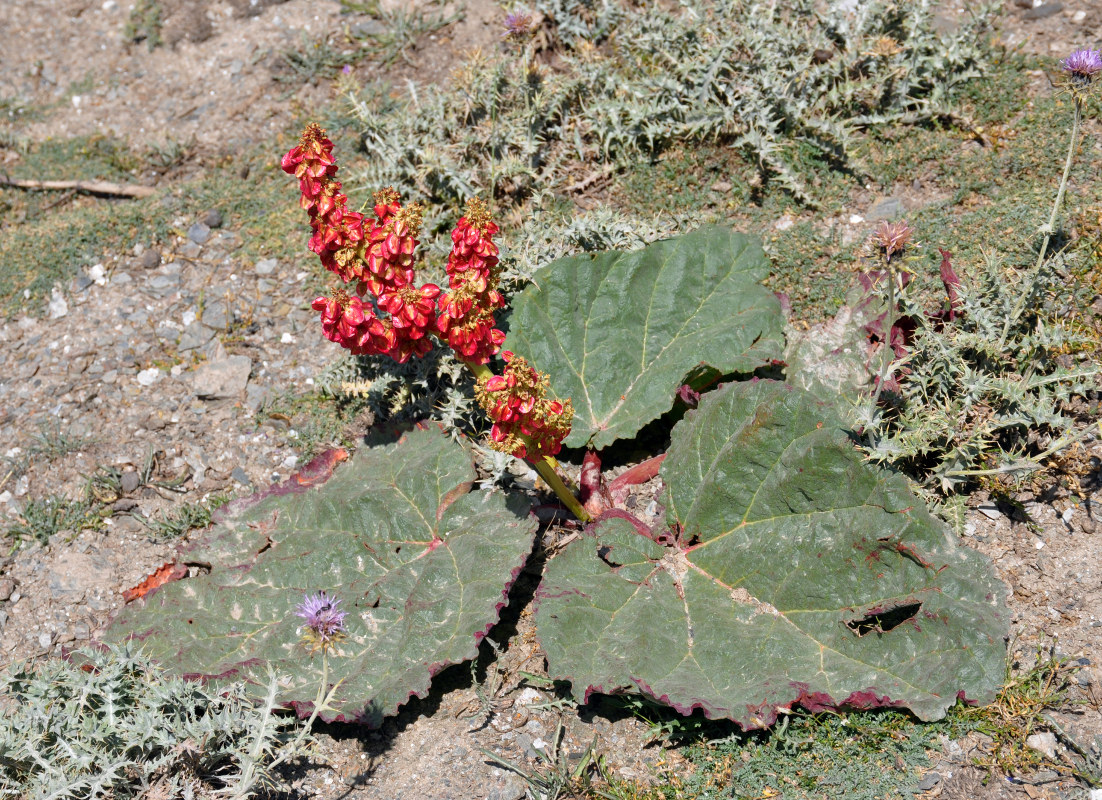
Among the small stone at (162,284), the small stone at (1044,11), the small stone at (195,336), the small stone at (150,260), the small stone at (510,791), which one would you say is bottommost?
the small stone at (510,791)

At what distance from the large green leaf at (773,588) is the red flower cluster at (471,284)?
34.5 inches

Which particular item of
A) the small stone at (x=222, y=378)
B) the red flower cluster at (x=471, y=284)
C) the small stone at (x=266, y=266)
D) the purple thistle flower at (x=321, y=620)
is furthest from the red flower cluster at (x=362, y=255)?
the small stone at (x=266, y=266)

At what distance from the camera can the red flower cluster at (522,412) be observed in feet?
10.0

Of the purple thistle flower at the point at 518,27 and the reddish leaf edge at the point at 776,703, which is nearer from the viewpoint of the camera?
the reddish leaf edge at the point at 776,703

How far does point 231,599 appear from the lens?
11.6 feet

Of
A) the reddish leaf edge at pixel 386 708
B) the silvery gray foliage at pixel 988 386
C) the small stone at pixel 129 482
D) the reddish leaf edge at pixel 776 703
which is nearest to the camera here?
the reddish leaf edge at pixel 776 703

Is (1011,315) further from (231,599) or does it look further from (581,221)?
(231,599)

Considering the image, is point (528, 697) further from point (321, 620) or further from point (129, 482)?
point (129, 482)

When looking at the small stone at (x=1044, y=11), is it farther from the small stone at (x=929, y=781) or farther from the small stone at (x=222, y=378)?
the small stone at (x=222, y=378)

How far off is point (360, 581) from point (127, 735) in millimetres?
930

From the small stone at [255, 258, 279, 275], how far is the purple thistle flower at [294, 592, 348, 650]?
2.36m

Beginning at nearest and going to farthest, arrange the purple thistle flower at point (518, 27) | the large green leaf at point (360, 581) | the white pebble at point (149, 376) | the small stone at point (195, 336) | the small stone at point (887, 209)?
the large green leaf at point (360, 581) → the small stone at point (887, 209) → the white pebble at point (149, 376) → the small stone at point (195, 336) → the purple thistle flower at point (518, 27)

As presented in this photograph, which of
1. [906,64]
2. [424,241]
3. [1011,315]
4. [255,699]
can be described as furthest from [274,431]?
[906,64]

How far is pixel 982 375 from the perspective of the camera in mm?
3650
